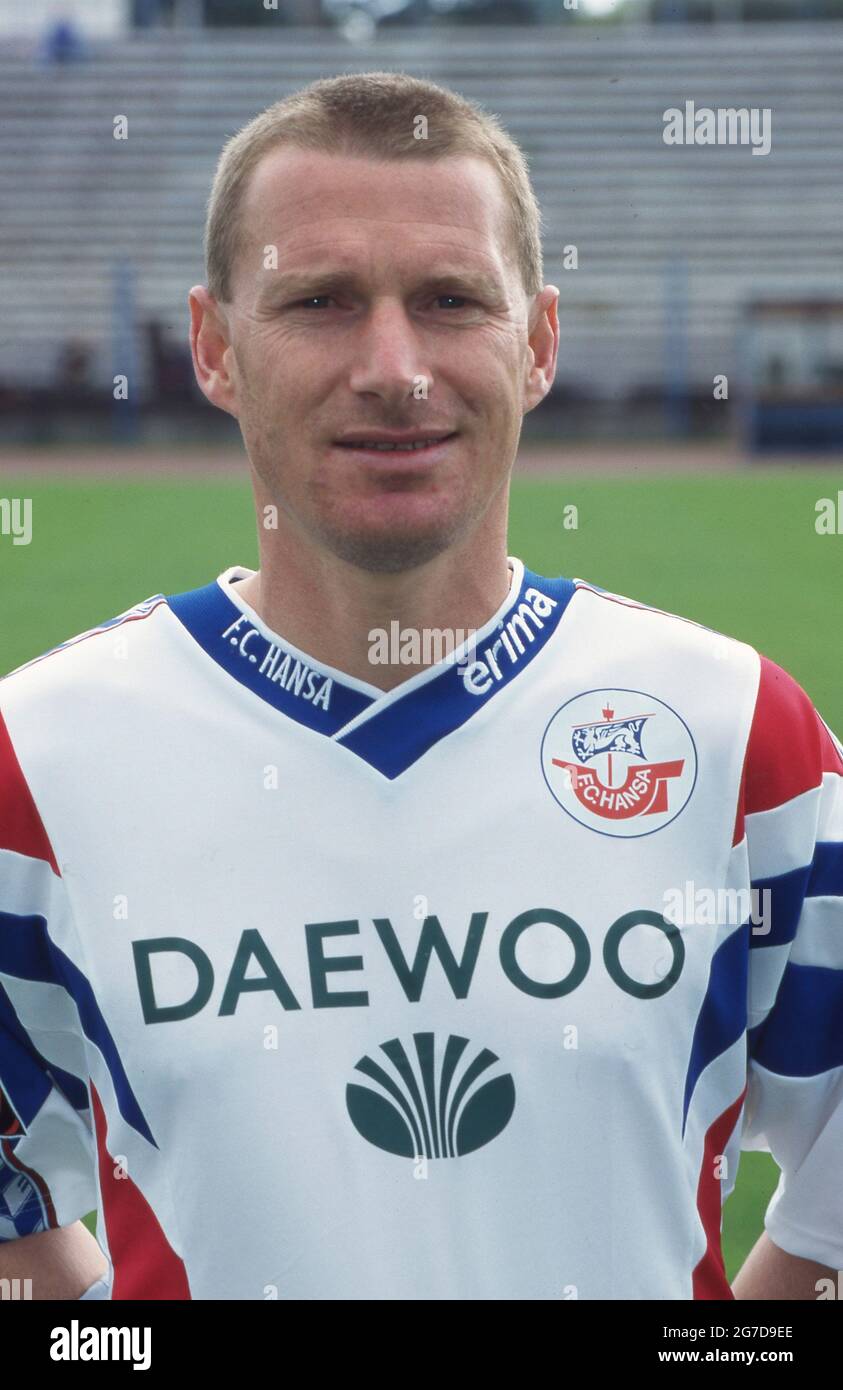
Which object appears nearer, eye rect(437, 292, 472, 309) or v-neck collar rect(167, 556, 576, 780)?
eye rect(437, 292, 472, 309)

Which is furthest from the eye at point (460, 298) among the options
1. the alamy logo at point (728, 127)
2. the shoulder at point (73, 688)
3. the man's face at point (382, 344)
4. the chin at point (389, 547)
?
the alamy logo at point (728, 127)

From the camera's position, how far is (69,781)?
5.61 ft

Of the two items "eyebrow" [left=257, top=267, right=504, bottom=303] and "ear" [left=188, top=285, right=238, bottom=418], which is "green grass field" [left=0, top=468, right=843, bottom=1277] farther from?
"eyebrow" [left=257, top=267, right=504, bottom=303]

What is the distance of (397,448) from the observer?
1.59 m

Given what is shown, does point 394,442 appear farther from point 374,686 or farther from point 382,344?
point 374,686

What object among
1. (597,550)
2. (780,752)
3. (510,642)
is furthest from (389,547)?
(597,550)

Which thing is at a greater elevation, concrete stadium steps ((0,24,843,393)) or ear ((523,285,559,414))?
concrete stadium steps ((0,24,843,393))

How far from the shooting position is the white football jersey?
1611mm

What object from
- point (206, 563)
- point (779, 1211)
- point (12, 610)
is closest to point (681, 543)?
point (206, 563)
